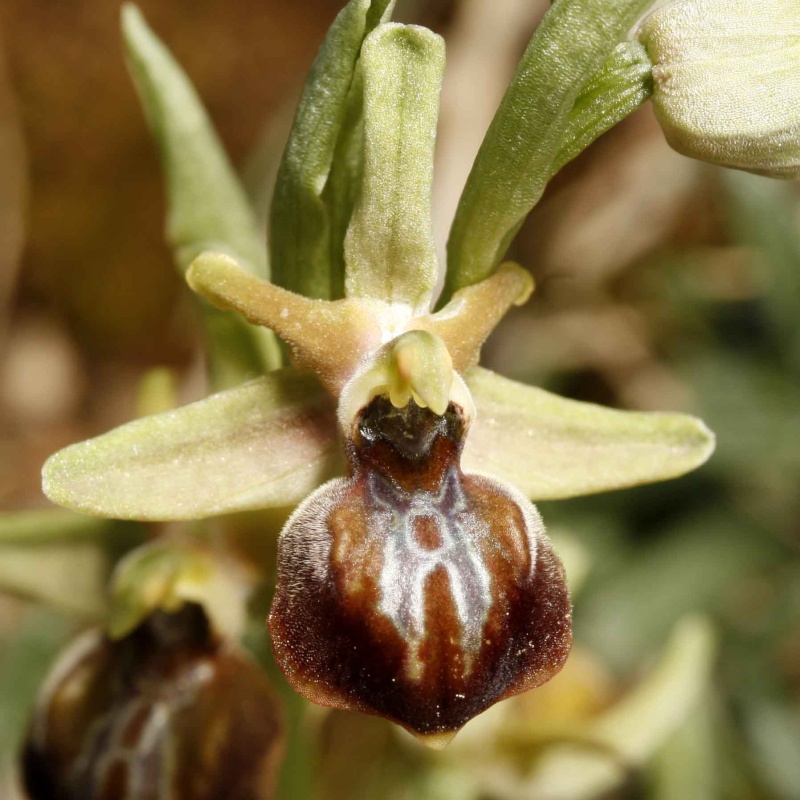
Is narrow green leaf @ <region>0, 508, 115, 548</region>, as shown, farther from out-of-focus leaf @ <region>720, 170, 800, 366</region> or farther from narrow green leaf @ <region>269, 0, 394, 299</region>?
out-of-focus leaf @ <region>720, 170, 800, 366</region>

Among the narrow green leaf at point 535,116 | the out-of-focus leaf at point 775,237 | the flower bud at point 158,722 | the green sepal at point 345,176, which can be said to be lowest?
the out-of-focus leaf at point 775,237

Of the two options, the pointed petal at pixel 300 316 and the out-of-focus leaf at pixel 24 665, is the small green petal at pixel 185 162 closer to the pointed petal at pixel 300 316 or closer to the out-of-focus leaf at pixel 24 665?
the pointed petal at pixel 300 316

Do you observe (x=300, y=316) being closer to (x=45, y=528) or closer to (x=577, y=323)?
(x=45, y=528)

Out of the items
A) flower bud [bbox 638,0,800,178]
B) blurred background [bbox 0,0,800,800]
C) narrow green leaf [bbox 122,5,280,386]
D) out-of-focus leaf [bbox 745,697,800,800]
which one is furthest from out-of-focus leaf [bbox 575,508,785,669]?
flower bud [bbox 638,0,800,178]

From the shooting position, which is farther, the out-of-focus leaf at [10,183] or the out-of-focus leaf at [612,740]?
the out-of-focus leaf at [10,183]

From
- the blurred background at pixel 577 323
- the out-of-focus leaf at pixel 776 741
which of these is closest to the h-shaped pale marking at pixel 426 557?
the blurred background at pixel 577 323

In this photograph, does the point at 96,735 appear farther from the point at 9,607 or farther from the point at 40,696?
the point at 9,607

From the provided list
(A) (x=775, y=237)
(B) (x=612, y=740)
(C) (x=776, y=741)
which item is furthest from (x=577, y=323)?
(B) (x=612, y=740)
